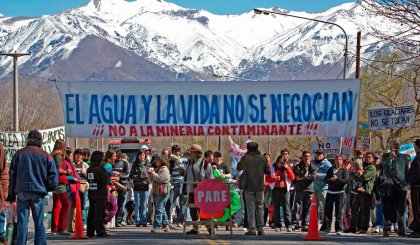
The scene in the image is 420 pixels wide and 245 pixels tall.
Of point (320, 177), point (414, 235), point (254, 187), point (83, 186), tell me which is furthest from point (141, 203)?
point (414, 235)

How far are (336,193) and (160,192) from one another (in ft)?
12.7

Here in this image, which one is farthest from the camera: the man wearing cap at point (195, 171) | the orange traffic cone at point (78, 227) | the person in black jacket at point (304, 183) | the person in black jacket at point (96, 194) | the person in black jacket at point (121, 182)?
the person in black jacket at point (121, 182)

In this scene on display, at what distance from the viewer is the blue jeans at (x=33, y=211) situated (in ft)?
56.3

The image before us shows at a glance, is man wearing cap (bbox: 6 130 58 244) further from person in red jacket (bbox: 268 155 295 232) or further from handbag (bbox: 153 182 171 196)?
person in red jacket (bbox: 268 155 295 232)

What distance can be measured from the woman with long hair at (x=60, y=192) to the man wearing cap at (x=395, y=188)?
6618 millimetres

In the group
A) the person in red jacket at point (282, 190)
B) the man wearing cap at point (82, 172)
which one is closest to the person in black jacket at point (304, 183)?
the person in red jacket at point (282, 190)

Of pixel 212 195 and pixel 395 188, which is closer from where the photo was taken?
pixel 212 195

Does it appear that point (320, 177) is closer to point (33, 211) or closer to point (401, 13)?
point (401, 13)

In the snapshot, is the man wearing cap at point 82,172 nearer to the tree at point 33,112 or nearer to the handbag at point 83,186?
the handbag at point 83,186

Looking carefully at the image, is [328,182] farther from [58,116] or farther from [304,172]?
[58,116]

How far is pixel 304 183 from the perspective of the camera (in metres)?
25.7

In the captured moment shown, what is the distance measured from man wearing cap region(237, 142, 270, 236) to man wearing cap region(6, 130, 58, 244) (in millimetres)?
6248

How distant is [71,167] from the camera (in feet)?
74.8

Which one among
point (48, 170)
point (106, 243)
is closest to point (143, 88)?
point (106, 243)
